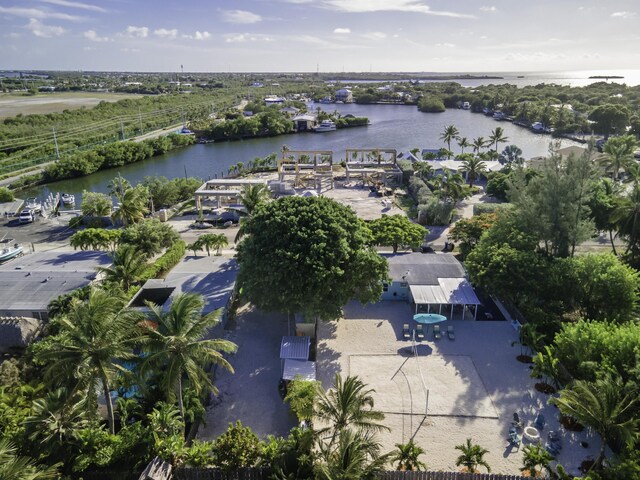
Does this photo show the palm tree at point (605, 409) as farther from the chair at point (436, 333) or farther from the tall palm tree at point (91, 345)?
the tall palm tree at point (91, 345)

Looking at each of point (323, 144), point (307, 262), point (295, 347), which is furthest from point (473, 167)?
point (323, 144)

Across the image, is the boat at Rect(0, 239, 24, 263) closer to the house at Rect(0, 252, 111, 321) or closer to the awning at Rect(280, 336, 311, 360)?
the house at Rect(0, 252, 111, 321)

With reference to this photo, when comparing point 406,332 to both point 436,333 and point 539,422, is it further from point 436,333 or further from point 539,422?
point 539,422

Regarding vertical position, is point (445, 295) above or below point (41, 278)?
below

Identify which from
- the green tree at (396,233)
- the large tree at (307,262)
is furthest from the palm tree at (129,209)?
the green tree at (396,233)

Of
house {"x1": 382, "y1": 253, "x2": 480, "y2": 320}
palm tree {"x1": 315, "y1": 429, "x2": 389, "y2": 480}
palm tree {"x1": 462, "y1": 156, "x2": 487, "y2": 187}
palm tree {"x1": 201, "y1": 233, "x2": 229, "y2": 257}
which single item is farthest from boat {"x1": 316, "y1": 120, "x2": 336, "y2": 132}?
palm tree {"x1": 315, "y1": 429, "x2": 389, "y2": 480}

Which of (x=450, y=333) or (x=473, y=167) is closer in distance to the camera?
(x=450, y=333)
